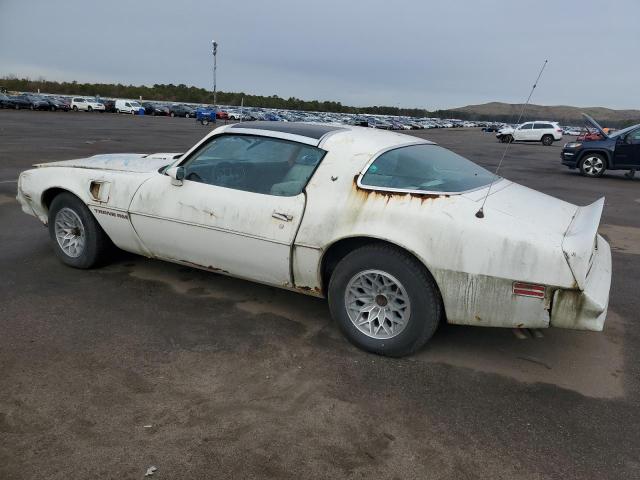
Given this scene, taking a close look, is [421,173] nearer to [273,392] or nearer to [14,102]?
[273,392]

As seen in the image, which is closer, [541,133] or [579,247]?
[579,247]

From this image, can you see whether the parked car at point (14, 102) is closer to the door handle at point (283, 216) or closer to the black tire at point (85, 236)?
the black tire at point (85, 236)

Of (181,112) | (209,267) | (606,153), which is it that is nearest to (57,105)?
(181,112)

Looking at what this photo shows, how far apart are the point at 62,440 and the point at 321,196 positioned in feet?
6.73

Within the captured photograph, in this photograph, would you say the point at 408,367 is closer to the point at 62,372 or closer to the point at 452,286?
the point at 452,286

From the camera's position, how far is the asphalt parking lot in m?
2.42

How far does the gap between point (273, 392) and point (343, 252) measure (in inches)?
42.3

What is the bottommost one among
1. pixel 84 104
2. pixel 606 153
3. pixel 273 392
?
pixel 273 392

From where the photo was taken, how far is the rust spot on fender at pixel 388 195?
10.7 ft

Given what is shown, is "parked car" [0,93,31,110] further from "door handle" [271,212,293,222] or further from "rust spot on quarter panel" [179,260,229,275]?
"door handle" [271,212,293,222]

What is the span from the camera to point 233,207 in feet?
12.3

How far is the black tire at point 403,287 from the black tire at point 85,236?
2315 millimetres

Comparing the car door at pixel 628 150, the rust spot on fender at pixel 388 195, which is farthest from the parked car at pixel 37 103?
the rust spot on fender at pixel 388 195

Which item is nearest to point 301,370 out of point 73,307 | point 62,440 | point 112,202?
point 62,440
